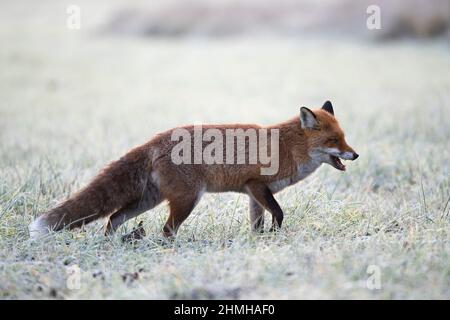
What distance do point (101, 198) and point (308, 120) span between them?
245 cm

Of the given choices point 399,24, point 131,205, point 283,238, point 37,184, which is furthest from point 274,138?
point 399,24

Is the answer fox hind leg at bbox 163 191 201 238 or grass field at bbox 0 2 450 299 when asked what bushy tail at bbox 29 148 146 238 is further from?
fox hind leg at bbox 163 191 201 238

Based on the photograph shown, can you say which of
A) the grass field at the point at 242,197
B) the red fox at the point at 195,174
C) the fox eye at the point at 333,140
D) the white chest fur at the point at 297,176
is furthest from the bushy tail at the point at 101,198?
the fox eye at the point at 333,140

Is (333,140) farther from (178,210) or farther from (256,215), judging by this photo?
(178,210)

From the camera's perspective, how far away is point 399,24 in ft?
99.0

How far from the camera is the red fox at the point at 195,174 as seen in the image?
6.40 m

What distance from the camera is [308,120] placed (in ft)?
22.9

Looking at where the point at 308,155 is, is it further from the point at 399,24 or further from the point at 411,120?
the point at 399,24

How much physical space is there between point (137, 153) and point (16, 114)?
10536 mm

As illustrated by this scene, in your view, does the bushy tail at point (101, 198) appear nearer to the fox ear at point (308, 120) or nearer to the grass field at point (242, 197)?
the grass field at point (242, 197)

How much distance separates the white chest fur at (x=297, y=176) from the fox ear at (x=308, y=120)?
391 mm
